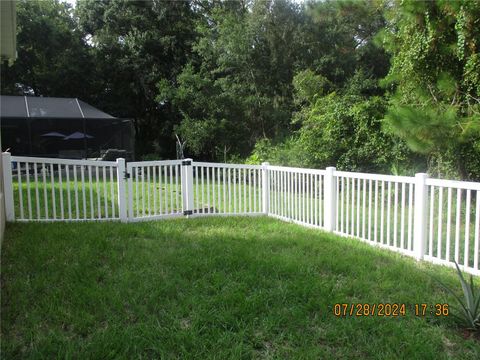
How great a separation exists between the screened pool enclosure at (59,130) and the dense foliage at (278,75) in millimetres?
2360

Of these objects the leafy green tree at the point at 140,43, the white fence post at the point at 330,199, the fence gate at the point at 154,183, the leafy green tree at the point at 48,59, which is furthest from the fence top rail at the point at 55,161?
the leafy green tree at the point at 48,59

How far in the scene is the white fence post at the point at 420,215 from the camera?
425cm

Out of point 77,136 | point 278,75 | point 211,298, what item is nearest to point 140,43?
point 77,136

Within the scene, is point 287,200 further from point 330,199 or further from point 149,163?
point 149,163

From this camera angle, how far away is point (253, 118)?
15.3 metres

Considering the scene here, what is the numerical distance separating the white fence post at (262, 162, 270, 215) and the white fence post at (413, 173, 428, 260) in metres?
2.66

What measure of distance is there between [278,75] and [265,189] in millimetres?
8810

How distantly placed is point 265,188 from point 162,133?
45.9ft

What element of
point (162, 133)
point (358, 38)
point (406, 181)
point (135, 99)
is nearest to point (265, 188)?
point (406, 181)

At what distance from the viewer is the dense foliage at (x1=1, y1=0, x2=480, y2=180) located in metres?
6.09

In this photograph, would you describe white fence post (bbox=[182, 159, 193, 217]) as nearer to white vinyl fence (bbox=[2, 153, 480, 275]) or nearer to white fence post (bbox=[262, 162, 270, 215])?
white vinyl fence (bbox=[2, 153, 480, 275])

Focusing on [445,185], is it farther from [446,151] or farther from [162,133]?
[162,133]
